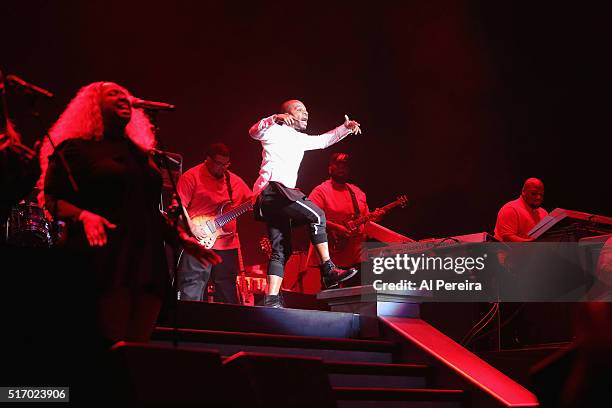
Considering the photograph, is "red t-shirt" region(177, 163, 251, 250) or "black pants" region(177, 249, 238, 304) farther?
"red t-shirt" region(177, 163, 251, 250)

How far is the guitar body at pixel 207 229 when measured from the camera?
26.1 feet

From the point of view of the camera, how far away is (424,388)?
5.81 metres

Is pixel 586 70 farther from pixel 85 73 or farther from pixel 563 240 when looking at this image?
pixel 85 73

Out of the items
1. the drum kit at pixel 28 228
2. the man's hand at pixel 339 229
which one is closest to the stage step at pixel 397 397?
the man's hand at pixel 339 229

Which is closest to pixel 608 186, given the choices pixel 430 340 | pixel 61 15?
pixel 430 340

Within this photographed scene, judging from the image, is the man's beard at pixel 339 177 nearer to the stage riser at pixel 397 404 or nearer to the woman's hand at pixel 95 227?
the stage riser at pixel 397 404

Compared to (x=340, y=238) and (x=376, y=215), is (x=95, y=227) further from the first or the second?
(x=376, y=215)

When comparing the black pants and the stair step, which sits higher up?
the black pants

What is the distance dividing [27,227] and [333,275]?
3.55m

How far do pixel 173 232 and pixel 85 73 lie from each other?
659cm

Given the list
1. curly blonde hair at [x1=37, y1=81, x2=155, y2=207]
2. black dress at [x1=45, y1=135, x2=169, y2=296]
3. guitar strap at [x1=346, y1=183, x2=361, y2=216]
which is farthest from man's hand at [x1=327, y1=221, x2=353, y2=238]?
black dress at [x1=45, y1=135, x2=169, y2=296]

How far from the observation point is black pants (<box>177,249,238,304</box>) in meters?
7.89

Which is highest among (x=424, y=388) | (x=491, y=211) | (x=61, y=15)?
(x=61, y=15)

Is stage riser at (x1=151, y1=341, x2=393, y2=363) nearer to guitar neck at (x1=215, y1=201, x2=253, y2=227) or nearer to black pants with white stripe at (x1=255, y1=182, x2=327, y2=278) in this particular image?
black pants with white stripe at (x1=255, y1=182, x2=327, y2=278)
